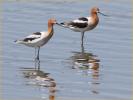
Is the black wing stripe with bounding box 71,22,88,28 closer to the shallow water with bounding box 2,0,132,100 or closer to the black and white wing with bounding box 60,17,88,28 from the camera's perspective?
the black and white wing with bounding box 60,17,88,28

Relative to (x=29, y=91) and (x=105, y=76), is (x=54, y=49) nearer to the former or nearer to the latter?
(x=105, y=76)

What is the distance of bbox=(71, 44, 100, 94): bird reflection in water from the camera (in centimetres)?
1751

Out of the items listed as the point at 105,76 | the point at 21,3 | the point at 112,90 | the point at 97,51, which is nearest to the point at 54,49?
the point at 97,51

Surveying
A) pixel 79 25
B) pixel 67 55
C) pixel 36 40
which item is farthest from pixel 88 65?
pixel 79 25

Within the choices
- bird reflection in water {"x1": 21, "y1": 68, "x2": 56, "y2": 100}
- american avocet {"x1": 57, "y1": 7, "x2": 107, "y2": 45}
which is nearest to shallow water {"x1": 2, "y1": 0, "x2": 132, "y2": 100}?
bird reflection in water {"x1": 21, "y1": 68, "x2": 56, "y2": 100}

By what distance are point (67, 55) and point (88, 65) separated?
114 cm

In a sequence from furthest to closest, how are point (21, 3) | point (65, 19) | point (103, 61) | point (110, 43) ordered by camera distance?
point (21, 3) < point (65, 19) < point (110, 43) < point (103, 61)

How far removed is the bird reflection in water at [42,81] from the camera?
A: 54.2 ft

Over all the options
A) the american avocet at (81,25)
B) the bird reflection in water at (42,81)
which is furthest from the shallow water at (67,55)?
the american avocet at (81,25)

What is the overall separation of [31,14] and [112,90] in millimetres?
9728

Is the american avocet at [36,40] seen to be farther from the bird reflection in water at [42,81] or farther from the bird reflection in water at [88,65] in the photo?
the bird reflection in water at [42,81]

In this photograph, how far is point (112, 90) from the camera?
17.0m

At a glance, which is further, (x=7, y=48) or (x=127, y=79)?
(x=7, y=48)

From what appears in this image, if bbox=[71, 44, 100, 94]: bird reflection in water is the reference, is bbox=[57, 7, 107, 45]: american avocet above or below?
above
